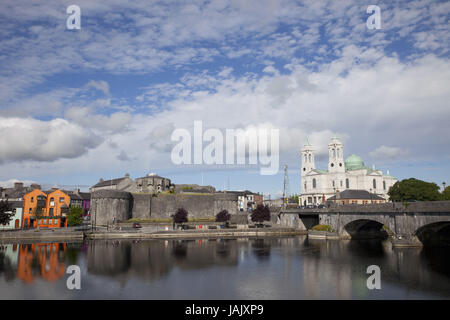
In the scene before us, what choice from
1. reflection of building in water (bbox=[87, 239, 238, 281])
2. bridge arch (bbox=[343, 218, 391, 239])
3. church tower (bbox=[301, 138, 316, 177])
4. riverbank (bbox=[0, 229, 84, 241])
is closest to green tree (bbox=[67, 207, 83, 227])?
riverbank (bbox=[0, 229, 84, 241])

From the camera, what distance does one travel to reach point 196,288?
80.9 ft

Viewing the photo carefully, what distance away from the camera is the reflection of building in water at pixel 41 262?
2823 centimetres

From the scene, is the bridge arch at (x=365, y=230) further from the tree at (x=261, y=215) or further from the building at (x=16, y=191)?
the building at (x=16, y=191)

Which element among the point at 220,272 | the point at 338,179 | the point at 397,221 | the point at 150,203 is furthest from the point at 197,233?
the point at 338,179

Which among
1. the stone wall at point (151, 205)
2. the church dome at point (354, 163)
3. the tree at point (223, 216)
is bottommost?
the tree at point (223, 216)

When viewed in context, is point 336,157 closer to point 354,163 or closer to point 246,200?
point 354,163

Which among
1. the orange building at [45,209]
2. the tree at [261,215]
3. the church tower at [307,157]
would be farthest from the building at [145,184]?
the church tower at [307,157]

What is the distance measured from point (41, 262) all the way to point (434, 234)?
4814cm

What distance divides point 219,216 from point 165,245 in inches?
996

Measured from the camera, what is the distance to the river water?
2342cm

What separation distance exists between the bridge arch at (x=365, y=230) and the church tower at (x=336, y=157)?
63118mm

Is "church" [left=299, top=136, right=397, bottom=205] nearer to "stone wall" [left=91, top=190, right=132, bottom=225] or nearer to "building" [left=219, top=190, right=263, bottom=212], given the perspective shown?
"building" [left=219, top=190, right=263, bottom=212]
